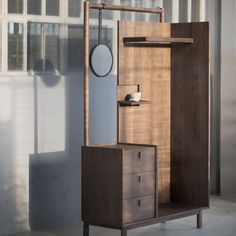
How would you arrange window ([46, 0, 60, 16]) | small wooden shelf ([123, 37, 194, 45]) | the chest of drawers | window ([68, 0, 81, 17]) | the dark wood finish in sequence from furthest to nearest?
window ([68, 0, 81, 17]) < window ([46, 0, 60, 16]) < small wooden shelf ([123, 37, 194, 45]) < the dark wood finish < the chest of drawers

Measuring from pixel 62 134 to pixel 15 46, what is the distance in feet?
2.85

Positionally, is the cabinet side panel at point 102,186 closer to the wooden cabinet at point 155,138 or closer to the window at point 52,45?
the wooden cabinet at point 155,138

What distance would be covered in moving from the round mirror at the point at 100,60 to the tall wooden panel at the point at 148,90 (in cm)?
16

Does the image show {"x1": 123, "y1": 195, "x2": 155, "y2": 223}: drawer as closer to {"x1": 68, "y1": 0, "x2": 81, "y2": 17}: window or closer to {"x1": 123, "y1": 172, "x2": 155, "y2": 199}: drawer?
{"x1": 123, "y1": 172, "x2": 155, "y2": 199}: drawer

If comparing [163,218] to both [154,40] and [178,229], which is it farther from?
[154,40]

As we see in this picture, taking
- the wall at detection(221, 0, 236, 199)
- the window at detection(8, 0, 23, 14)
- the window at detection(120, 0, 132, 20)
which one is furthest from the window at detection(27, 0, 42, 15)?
the wall at detection(221, 0, 236, 199)

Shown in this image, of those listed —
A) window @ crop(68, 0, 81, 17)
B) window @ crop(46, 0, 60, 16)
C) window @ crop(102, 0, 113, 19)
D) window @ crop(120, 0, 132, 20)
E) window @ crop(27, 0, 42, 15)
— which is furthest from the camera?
window @ crop(120, 0, 132, 20)

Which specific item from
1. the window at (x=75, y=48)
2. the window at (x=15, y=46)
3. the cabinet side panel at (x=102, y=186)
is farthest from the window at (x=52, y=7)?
the cabinet side panel at (x=102, y=186)

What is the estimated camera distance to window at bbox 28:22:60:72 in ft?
18.7

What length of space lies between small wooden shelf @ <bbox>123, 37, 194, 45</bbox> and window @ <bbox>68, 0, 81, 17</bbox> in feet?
2.15

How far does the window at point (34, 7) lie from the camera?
567cm

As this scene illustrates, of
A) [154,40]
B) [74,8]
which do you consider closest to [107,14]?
[74,8]

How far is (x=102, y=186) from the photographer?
208 inches

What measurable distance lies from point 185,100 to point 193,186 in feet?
2.39
